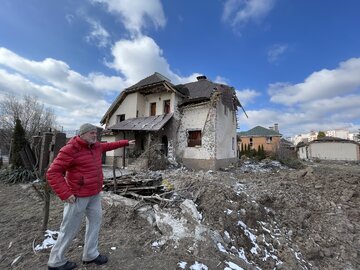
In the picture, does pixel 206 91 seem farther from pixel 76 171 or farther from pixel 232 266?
pixel 76 171

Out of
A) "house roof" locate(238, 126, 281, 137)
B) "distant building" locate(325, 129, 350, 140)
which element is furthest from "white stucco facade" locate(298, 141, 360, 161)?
"distant building" locate(325, 129, 350, 140)

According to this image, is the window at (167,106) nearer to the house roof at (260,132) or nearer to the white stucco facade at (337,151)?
the house roof at (260,132)

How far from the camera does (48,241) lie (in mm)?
3709

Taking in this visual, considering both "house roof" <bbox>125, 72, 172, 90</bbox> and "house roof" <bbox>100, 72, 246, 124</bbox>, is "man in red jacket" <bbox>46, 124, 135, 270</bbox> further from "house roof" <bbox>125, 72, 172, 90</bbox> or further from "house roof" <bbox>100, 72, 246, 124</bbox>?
"house roof" <bbox>125, 72, 172, 90</bbox>

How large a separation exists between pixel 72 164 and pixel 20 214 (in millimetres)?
3615

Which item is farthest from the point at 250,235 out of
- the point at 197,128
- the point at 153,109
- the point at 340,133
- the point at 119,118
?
the point at 340,133

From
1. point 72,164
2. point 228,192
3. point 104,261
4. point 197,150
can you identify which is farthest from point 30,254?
point 197,150

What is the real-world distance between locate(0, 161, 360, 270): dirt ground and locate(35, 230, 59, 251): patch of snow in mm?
119

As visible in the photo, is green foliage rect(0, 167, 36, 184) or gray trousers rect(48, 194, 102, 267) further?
green foliage rect(0, 167, 36, 184)

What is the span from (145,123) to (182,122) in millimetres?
2861

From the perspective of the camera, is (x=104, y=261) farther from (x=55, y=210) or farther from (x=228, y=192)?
(x=228, y=192)

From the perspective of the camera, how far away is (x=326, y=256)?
211 inches

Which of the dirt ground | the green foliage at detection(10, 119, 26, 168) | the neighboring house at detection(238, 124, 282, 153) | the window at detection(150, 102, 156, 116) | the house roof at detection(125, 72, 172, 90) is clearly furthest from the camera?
the neighboring house at detection(238, 124, 282, 153)

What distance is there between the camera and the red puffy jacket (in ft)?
8.63
